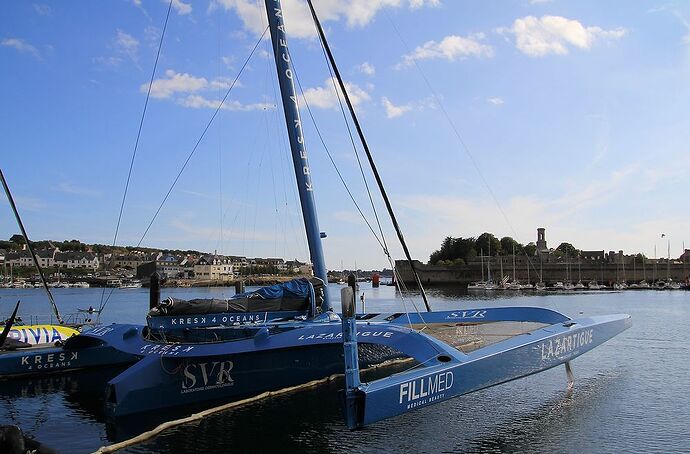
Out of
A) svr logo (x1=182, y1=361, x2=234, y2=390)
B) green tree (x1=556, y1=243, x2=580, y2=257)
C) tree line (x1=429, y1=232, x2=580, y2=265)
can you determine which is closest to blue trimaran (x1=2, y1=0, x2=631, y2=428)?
svr logo (x1=182, y1=361, x2=234, y2=390)

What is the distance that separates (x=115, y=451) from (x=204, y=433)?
1.55 m

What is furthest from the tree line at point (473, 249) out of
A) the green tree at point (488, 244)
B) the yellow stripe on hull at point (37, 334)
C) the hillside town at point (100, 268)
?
the yellow stripe on hull at point (37, 334)

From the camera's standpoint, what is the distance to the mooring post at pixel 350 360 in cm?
767

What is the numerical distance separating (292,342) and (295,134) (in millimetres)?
5758

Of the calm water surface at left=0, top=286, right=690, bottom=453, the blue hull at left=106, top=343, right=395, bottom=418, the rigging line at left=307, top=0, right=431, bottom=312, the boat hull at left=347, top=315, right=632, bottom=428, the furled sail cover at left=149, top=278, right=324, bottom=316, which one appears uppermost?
the rigging line at left=307, top=0, right=431, bottom=312

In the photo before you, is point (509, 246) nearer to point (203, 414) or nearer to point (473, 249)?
point (473, 249)

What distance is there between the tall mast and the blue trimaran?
25 mm

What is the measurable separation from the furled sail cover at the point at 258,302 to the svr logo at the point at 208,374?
1.14 metres

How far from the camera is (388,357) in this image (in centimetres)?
1655

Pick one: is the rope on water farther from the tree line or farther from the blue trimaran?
the tree line

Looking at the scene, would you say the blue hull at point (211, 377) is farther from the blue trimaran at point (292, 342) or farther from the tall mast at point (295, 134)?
the tall mast at point (295, 134)

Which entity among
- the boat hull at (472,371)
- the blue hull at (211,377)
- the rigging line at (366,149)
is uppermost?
the rigging line at (366,149)

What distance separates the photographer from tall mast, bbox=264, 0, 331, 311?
1495 cm

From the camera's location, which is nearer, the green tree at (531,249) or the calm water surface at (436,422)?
the calm water surface at (436,422)
